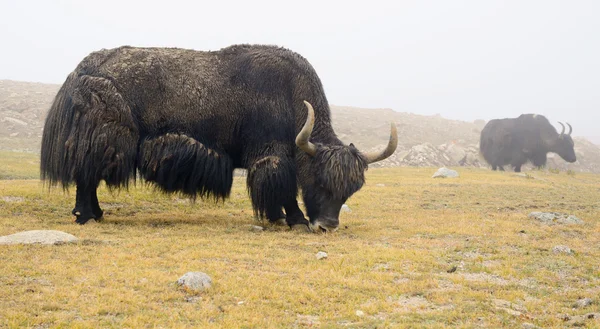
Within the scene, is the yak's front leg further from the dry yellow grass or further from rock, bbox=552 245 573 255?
rock, bbox=552 245 573 255

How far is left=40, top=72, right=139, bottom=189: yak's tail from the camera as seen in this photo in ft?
24.2

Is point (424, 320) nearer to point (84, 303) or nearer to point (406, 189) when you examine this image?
point (84, 303)

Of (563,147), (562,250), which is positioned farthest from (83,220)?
(563,147)

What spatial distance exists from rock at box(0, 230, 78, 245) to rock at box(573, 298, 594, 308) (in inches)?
176

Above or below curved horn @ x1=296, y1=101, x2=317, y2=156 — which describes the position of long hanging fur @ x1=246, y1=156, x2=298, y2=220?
below

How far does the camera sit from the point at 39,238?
5934 mm

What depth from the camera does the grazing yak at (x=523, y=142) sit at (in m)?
23.7

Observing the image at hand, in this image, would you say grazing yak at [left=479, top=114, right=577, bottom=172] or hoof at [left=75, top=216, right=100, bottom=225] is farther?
grazing yak at [left=479, top=114, right=577, bottom=172]

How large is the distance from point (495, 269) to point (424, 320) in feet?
5.92

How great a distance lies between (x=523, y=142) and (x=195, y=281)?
69.7 feet

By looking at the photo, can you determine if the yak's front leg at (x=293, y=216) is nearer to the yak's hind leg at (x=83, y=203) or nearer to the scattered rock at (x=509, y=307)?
the yak's hind leg at (x=83, y=203)

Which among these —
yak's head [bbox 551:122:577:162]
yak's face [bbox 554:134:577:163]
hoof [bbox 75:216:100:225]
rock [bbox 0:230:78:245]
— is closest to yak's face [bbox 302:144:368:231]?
hoof [bbox 75:216:100:225]

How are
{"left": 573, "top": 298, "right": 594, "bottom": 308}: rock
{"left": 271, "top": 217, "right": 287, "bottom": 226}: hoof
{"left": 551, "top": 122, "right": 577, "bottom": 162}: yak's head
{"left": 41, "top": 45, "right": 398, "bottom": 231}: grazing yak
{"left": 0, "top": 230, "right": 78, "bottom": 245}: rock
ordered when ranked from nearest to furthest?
{"left": 573, "top": 298, "right": 594, "bottom": 308}: rock
{"left": 0, "top": 230, "right": 78, "bottom": 245}: rock
{"left": 41, "top": 45, "right": 398, "bottom": 231}: grazing yak
{"left": 271, "top": 217, "right": 287, "bottom": 226}: hoof
{"left": 551, "top": 122, "right": 577, "bottom": 162}: yak's head

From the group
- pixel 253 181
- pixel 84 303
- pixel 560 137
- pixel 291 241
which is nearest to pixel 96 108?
pixel 253 181
